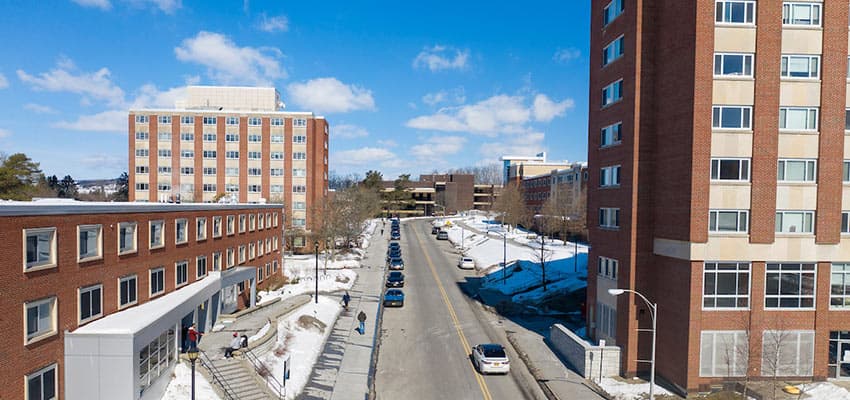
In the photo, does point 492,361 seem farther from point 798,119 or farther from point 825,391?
point 798,119

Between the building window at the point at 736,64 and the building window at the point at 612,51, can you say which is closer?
the building window at the point at 736,64

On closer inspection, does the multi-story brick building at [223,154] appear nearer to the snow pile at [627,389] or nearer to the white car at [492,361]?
the white car at [492,361]

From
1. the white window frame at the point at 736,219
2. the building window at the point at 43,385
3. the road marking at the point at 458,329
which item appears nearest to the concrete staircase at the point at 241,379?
the building window at the point at 43,385

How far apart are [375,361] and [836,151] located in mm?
25071

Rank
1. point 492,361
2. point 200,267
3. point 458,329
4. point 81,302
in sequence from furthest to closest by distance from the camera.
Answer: point 458,329 < point 200,267 < point 492,361 < point 81,302

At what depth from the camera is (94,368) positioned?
55.7ft

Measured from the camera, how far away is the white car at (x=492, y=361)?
25.6 metres

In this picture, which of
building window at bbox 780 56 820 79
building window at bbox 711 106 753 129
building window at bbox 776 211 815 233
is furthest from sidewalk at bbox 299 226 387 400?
building window at bbox 780 56 820 79

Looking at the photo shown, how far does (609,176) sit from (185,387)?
23.9 m

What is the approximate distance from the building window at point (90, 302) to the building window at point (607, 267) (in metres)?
24.4

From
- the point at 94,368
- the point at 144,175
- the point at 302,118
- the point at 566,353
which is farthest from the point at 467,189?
the point at 94,368

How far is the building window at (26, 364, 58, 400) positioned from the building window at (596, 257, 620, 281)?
2530 cm

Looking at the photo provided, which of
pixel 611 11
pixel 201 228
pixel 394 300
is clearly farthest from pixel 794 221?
pixel 201 228

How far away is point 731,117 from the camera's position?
23.0 metres
